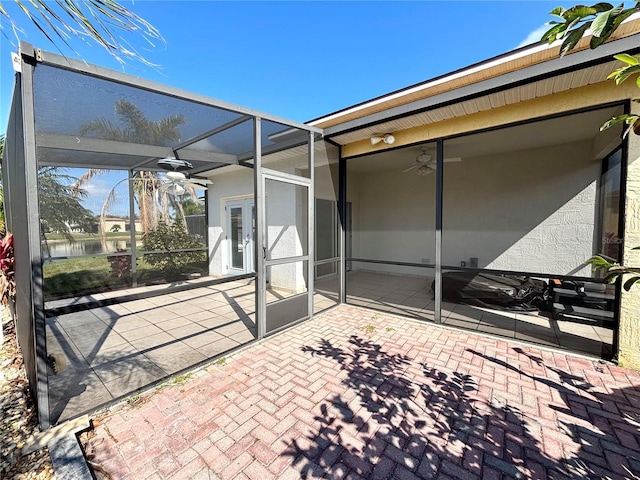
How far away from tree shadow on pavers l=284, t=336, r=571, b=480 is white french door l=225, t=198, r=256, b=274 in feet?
16.4

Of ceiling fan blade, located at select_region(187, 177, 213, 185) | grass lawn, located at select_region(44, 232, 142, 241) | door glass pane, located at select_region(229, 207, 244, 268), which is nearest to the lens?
grass lawn, located at select_region(44, 232, 142, 241)

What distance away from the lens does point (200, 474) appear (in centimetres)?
160

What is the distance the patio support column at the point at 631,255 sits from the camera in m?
2.60

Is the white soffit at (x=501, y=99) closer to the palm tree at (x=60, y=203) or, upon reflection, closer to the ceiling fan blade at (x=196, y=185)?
the ceiling fan blade at (x=196, y=185)

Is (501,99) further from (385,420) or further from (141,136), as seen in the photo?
(141,136)

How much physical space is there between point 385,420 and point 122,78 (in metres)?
3.50

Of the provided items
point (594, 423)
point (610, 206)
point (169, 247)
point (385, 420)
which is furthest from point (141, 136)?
point (610, 206)

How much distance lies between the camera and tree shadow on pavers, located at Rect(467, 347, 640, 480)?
5.35ft

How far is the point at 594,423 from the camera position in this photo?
6.50 ft

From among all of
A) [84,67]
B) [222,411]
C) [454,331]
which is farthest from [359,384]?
[84,67]

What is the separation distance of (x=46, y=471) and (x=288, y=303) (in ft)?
8.76

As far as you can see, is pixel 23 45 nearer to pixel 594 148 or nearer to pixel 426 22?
pixel 426 22

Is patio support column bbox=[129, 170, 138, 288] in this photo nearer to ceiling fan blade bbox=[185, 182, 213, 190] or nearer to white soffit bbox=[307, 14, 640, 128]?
ceiling fan blade bbox=[185, 182, 213, 190]

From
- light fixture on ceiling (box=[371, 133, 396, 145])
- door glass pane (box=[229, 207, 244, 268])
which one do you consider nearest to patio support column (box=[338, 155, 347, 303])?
light fixture on ceiling (box=[371, 133, 396, 145])
